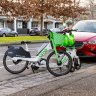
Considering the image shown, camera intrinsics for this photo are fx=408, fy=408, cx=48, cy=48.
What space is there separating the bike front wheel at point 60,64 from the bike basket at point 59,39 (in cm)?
25

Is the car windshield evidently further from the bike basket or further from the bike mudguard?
the bike mudguard

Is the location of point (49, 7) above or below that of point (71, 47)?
above

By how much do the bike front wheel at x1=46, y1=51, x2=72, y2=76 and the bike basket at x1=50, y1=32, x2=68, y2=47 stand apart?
0.25m

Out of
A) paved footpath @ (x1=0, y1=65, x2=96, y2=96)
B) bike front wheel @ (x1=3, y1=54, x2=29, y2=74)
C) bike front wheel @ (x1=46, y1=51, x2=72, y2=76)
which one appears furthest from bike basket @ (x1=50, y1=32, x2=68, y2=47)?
bike front wheel @ (x1=3, y1=54, x2=29, y2=74)

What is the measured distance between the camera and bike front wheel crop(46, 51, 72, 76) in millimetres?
10523

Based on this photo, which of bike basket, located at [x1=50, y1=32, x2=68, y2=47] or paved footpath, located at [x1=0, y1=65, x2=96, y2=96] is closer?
paved footpath, located at [x1=0, y1=65, x2=96, y2=96]

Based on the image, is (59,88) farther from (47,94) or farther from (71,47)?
(71,47)

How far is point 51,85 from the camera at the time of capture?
8633mm

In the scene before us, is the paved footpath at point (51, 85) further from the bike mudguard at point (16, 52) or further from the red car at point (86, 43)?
the red car at point (86, 43)

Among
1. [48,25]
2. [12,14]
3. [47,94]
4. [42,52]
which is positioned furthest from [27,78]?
[48,25]

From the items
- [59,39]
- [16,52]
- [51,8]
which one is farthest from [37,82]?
[51,8]

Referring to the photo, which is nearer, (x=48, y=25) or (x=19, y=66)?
(x=19, y=66)

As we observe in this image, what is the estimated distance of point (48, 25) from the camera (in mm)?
94188

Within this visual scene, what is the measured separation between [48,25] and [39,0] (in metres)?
45.2
